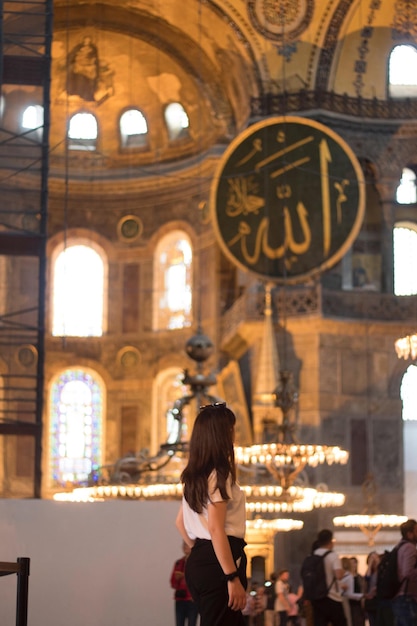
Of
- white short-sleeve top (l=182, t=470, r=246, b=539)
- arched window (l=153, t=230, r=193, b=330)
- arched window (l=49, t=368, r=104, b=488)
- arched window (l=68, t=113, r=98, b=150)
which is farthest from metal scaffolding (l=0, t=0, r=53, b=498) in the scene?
white short-sleeve top (l=182, t=470, r=246, b=539)

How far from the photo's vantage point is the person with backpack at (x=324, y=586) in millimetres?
7859

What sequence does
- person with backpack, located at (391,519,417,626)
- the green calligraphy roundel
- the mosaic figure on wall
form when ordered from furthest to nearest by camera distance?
the mosaic figure on wall < the green calligraphy roundel < person with backpack, located at (391,519,417,626)

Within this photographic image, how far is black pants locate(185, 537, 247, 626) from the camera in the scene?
4199mm

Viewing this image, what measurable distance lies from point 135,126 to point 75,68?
59.7 inches

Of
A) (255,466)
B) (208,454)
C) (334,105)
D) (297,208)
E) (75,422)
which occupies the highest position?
(334,105)

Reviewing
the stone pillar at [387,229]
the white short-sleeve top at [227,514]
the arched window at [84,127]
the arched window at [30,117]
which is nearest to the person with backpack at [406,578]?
the white short-sleeve top at [227,514]

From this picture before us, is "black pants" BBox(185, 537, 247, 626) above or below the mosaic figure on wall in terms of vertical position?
below

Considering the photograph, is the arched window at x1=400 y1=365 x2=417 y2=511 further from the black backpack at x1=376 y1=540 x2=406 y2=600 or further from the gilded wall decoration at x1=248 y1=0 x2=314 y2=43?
the black backpack at x1=376 y1=540 x2=406 y2=600

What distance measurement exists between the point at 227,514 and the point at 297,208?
42.8ft

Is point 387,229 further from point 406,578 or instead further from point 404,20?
point 406,578

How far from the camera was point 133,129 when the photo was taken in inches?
922

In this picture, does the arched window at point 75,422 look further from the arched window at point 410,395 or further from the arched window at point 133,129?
the arched window at point 410,395

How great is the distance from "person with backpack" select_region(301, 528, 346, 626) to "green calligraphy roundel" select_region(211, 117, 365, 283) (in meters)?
7.73

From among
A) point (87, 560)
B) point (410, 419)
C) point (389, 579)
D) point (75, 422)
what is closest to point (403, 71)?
point (410, 419)
